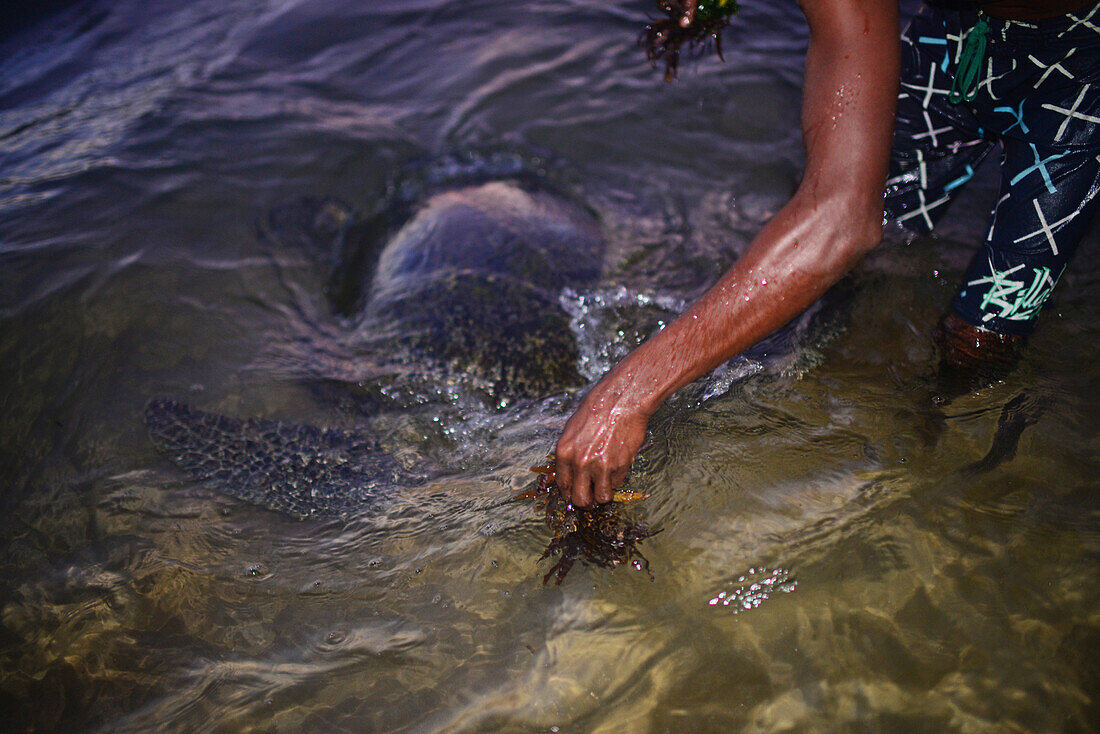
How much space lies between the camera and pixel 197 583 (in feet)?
7.04

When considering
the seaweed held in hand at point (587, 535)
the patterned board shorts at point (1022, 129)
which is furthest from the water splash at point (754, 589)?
the patterned board shorts at point (1022, 129)

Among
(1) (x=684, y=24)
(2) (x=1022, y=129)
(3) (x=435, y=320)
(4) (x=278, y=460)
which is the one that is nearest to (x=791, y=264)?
(1) (x=684, y=24)

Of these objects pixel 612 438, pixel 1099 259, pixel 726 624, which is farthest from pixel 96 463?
pixel 1099 259

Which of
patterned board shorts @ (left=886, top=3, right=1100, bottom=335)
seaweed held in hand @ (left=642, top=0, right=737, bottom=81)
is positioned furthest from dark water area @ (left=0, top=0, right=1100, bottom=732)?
seaweed held in hand @ (left=642, top=0, right=737, bottom=81)

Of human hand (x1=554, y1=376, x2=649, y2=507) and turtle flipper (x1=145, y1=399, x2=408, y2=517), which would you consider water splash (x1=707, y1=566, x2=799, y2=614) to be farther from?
turtle flipper (x1=145, y1=399, x2=408, y2=517)

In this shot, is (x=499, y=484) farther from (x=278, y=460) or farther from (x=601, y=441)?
(x=278, y=460)

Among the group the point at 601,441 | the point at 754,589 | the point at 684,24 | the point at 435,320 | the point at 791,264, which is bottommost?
the point at 754,589

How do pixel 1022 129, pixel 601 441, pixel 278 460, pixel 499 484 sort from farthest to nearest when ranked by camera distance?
1. pixel 278 460
2. pixel 499 484
3. pixel 1022 129
4. pixel 601 441

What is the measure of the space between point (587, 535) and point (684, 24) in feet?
4.71

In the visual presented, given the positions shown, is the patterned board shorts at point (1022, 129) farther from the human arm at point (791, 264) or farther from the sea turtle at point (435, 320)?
the sea turtle at point (435, 320)

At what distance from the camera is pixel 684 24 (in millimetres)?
1896

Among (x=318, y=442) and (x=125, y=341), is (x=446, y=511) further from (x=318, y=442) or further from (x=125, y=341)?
(x=125, y=341)

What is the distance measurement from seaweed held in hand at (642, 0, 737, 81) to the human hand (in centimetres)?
93

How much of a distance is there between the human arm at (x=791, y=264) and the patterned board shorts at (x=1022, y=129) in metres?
0.69
